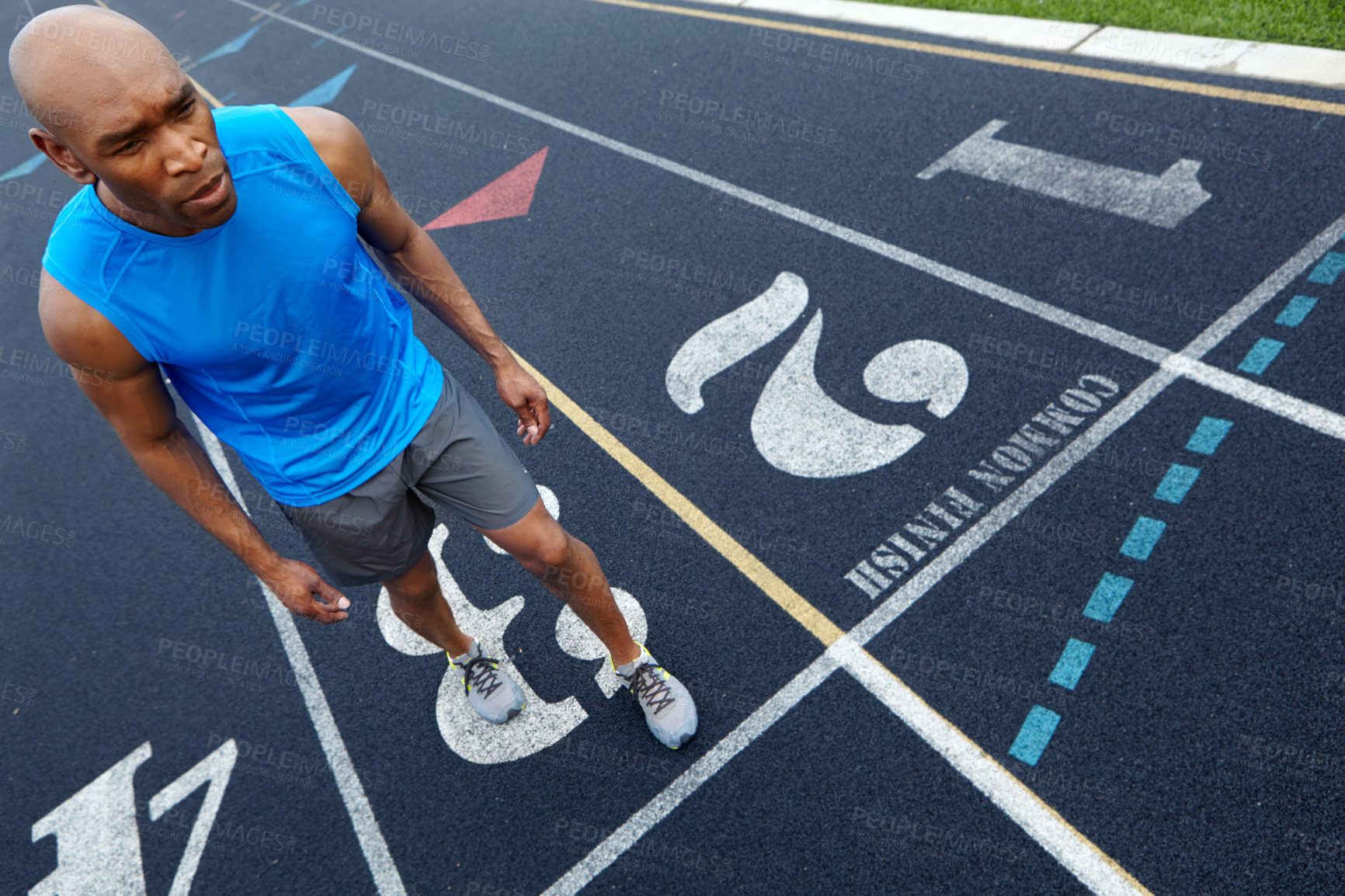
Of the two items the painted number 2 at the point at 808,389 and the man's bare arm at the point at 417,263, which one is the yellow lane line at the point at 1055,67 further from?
the man's bare arm at the point at 417,263

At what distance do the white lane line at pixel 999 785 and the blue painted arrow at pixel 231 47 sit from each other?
1480 centimetres

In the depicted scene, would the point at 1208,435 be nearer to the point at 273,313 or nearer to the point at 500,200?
the point at 273,313

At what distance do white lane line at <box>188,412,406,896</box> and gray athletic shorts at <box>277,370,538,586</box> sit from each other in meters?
0.44

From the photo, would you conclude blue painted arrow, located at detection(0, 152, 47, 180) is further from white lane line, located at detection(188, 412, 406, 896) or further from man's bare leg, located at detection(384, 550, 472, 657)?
man's bare leg, located at detection(384, 550, 472, 657)

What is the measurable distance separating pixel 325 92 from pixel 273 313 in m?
10.3

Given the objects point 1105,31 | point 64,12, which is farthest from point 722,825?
point 1105,31

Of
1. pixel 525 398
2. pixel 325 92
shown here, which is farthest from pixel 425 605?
pixel 325 92

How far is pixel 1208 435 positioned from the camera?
13.3ft

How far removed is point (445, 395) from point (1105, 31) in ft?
21.8

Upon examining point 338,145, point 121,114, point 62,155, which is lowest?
point 338,145

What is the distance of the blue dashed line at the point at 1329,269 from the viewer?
4.54 m

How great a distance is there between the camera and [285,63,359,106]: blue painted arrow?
11016 millimetres

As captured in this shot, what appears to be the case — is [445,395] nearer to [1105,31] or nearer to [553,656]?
[553,656]

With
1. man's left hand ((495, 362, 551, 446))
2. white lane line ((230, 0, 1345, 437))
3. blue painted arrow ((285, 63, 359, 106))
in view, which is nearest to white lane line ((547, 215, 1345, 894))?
white lane line ((230, 0, 1345, 437))
